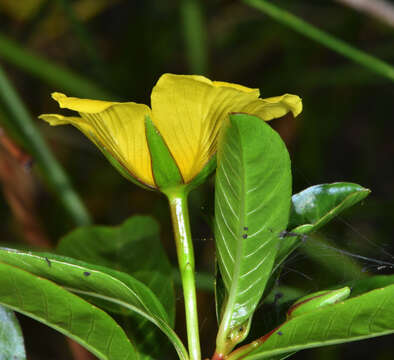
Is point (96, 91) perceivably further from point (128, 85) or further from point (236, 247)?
point (236, 247)

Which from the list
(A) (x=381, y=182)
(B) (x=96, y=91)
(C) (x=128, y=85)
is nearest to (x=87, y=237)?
(B) (x=96, y=91)

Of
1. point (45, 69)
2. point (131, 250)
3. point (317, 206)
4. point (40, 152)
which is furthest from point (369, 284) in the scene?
point (45, 69)

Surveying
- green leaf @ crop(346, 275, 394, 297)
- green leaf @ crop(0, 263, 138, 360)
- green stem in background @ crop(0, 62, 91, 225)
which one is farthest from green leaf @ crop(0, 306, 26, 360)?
green stem in background @ crop(0, 62, 91, 225)

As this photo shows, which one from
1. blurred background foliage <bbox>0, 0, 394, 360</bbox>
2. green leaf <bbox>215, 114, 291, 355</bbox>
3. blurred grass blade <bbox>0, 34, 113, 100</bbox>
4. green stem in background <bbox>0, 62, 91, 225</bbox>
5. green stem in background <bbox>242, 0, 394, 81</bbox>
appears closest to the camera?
green leaf <bbox>215, 114, 291, 355</bbox>

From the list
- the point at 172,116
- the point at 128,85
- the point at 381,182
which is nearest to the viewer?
the point at 172,116

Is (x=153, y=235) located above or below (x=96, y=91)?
below

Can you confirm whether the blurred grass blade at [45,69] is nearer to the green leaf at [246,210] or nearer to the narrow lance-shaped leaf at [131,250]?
the narrow lance-shaped leaf at [131,250]

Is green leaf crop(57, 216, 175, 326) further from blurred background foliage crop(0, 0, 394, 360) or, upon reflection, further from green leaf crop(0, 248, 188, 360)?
blurred background foliage crop(0, 0, 394, 360)
